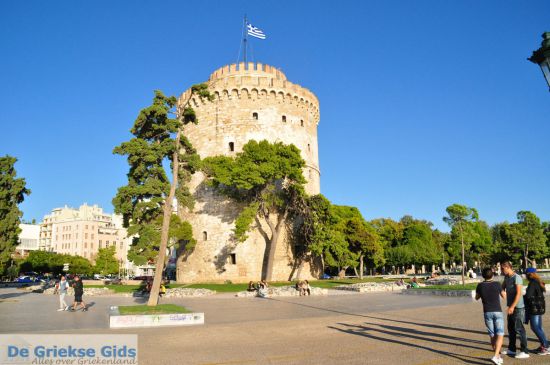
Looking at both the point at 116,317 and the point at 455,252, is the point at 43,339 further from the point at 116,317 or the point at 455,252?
the point at 455,252

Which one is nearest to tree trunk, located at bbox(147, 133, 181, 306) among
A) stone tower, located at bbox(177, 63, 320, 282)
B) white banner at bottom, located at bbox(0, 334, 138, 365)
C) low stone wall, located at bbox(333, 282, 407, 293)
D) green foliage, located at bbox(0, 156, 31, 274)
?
white banner at bottom, located at bbox(0, 334, 138, 365)

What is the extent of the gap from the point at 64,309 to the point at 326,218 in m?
21.3

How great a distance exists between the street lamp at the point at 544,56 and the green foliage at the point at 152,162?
519 inches

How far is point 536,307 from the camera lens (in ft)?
24.2

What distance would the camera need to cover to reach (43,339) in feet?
Result: 28.7

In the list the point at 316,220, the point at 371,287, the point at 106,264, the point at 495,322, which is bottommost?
the point at 371,287

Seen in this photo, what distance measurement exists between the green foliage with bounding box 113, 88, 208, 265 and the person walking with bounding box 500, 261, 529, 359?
1335cm

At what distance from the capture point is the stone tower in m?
34.8

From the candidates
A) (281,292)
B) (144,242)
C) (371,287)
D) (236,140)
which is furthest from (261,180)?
(144,242)

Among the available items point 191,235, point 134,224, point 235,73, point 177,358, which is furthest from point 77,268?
point 177,358

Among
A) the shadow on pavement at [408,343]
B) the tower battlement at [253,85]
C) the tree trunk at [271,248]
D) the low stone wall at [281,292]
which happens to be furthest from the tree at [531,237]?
the shadow on pavement at [408,343]

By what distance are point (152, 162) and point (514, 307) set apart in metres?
14.3

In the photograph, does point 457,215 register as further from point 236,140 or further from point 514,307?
point 514,307

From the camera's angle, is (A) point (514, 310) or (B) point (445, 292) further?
(B) point (445, 292)
